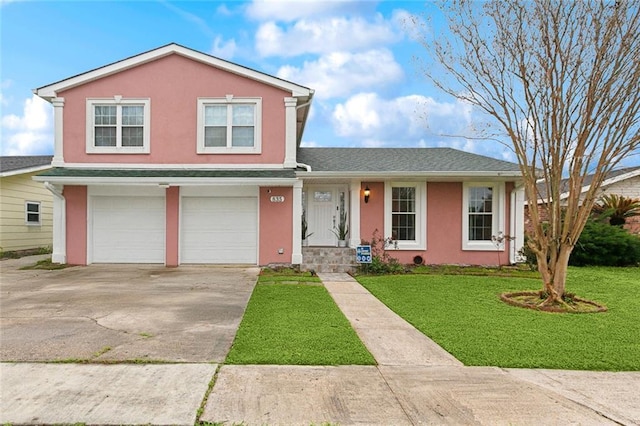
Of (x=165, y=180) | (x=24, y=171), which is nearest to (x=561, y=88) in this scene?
(x=165, y=180)

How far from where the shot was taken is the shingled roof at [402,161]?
11781 millimetres

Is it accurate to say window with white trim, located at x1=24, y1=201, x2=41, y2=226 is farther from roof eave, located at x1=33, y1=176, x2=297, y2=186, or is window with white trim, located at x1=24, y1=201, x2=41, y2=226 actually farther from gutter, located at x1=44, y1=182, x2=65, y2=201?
roof eave, located at x1=33, y1=176, x2=297, y2=186

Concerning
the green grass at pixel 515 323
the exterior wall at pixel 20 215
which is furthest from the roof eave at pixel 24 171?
the green grass at pixel 515 323

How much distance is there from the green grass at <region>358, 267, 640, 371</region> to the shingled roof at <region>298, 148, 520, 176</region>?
3646mm

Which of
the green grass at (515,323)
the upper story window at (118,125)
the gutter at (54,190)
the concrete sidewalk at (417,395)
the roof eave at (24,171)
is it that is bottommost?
the green grass at (515,323)

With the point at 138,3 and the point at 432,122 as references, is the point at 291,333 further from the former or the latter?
the point at 138,3

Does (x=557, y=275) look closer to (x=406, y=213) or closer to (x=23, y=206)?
(x=406, y=213)

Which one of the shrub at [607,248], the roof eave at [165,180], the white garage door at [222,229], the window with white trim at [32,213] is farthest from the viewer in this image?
the window with white trim at [32,213]

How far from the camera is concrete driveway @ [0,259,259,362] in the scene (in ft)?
14.0

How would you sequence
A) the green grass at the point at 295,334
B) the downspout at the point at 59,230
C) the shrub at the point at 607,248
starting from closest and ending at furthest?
1. the green grass at the point at 295,334
2. the downspout at the point at 59,230
3. the shrub at the point at 607,248

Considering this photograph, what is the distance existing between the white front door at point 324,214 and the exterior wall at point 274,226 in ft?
3.90

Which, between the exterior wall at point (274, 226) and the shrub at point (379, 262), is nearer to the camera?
the shrub at point (379, 262)

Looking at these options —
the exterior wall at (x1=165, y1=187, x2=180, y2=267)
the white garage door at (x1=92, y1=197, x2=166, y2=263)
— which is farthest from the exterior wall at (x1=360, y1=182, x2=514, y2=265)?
the white garage door at (x1=92, y1=197, x2=166, y2=263)

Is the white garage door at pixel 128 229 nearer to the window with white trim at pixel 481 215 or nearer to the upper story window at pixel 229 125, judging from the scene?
the upper story window at pixel 229 125
